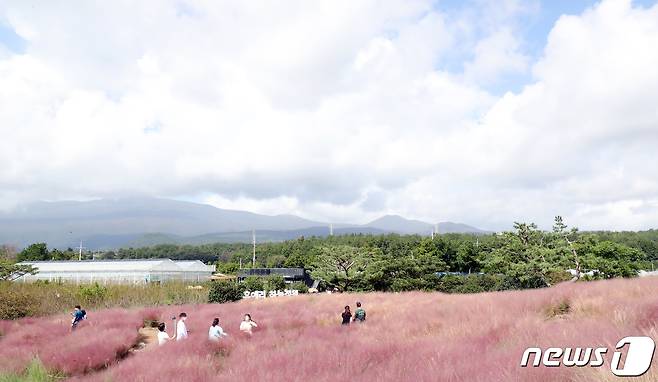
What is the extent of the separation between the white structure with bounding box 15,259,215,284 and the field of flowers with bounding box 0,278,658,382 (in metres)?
34.5

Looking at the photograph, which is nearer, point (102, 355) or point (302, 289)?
point (102, 355)

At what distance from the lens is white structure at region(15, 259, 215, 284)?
2112 inches

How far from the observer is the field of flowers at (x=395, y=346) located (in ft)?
23.5

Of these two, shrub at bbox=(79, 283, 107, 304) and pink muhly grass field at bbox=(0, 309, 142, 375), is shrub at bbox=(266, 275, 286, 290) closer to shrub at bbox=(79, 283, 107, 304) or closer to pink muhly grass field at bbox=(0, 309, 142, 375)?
shrub at bbox=(79, 283, 107, 304)

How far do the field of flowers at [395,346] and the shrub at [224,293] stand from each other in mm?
13684

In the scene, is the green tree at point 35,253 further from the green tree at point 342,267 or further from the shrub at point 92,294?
the green tree at point 342,267

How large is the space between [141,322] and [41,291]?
14.5 m

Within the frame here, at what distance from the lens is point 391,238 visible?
313 feet

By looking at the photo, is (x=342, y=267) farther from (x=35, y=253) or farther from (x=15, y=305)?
(x=35, y=253)

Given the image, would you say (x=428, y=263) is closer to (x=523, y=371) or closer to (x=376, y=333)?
(x=376, y=333)

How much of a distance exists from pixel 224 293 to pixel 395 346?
26.1 metres

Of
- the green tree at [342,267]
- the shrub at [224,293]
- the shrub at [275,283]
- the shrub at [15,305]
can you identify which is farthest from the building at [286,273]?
the shrub at [15,305]

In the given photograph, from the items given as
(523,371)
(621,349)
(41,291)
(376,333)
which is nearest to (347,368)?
(523,371)

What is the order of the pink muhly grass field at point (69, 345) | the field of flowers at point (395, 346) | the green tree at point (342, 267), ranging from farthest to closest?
the green tree at point (342, 267), the pink muhly grass field at point (69, 345), the field of flowers at point (395, 346)
